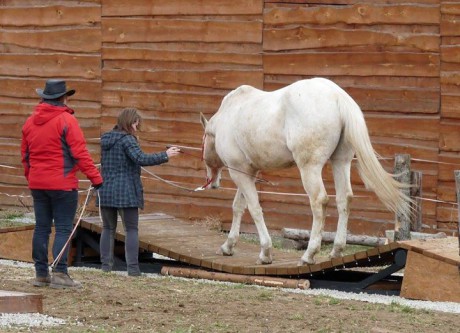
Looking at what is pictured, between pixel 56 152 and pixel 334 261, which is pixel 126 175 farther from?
pixel 334 261

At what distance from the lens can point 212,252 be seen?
1389 cm

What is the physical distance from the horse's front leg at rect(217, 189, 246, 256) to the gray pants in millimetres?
1099

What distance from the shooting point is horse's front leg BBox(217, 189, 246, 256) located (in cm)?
1370

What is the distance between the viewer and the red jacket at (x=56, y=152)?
11461 mm

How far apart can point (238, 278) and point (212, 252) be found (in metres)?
1.41

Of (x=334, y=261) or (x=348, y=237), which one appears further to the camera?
(x=348, y=237)

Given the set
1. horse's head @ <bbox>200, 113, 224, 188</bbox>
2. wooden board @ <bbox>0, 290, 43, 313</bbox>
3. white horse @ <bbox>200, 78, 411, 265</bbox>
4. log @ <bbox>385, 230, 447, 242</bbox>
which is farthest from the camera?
horse's head @ <bbox>200, 113, 224, 188</bbox>

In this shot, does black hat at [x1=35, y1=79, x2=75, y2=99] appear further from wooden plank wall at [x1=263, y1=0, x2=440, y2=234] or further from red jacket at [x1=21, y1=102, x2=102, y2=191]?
wooden plank wall at [x1=263, y1=0, x2=440, y2=234]

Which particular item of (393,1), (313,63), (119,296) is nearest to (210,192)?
(313,63)

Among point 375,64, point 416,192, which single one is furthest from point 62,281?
point 375,64

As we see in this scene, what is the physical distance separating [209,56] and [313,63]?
1808 mm

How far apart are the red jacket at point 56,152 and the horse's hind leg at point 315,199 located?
220 cm

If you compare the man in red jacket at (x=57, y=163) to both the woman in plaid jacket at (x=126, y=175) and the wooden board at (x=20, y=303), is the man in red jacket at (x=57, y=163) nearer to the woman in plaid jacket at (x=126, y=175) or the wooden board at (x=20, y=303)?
the woman in plaid jacket at (x=126, y=175)

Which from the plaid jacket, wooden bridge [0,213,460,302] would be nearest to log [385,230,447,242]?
wooden bridge [0,213,460,302]
